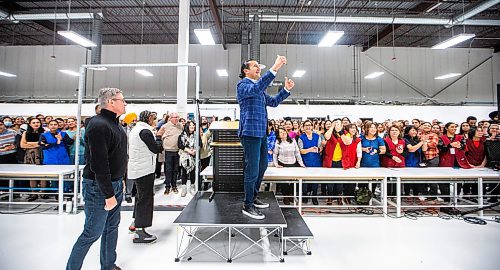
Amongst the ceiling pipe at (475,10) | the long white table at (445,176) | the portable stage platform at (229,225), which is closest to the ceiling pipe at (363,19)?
the ceiling pipe at (475,10)

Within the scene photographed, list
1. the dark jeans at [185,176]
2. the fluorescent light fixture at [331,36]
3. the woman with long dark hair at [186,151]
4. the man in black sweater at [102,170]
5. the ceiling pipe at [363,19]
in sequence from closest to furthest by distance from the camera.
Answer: the man in black sweater at [102,170] < the woman with long dark hair at [186,151] < the dark jeans at [185,176] < the fluorescent light fixture at [331,36] < the ceiling pipe at [363,19]

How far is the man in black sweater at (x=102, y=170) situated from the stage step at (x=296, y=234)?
5.53ft

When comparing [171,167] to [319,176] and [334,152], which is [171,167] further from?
[334,152]

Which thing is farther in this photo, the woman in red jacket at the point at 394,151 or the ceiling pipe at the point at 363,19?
the ceiling pipe at the point at 363,19

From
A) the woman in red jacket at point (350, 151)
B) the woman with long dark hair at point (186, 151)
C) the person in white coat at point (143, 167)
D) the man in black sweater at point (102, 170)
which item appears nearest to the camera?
the man in black sweater at point (102, 170)

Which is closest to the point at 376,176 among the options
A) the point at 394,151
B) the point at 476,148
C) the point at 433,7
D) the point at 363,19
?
the point at 394,151

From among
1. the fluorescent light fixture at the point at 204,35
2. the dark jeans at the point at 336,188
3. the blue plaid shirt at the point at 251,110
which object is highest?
the fluorescent light fixture at the point at 204,35

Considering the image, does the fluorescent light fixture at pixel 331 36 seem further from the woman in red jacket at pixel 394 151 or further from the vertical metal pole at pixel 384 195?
the vertical metal pole at pixel 384 195

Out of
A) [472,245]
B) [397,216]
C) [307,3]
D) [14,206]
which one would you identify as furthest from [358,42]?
[14,206]

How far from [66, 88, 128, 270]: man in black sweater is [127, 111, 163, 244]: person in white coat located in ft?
2.71

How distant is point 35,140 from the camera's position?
486cm

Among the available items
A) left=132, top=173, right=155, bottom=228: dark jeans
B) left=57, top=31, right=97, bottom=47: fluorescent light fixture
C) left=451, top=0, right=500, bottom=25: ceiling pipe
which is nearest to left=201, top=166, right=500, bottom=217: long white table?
left=132, top=173, right=155, bottom=228: dark jeans

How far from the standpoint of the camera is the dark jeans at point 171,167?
5281mm

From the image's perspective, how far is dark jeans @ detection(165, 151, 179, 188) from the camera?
5.28 m
